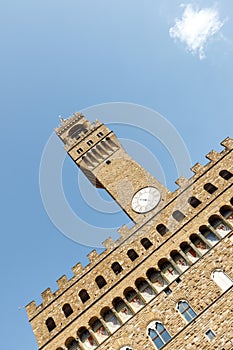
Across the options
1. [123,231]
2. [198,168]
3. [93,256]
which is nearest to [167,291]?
[123,231]

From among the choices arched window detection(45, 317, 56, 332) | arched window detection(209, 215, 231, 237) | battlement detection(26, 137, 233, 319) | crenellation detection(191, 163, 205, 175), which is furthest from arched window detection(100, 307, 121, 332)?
crenellation detection(191, 163, 205, 175)

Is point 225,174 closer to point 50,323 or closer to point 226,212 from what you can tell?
point 226,212

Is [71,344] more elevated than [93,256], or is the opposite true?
[93,256]

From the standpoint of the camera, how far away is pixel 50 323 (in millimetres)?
18750

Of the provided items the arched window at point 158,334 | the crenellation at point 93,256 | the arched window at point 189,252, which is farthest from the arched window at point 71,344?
the arched window at point 189,252


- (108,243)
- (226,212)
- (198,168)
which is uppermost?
(198,168)

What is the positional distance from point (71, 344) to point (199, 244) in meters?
7.86

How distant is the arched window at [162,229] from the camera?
19.6 meters

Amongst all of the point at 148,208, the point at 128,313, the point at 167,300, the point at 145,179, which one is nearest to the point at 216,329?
the point at 167,300

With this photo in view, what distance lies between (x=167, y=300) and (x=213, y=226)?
4.44 meters

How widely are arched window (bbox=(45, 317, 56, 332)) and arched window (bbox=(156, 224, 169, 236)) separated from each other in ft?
23.4

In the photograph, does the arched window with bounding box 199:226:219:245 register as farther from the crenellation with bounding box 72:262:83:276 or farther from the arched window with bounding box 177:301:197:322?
the crenellation with bounding box 72:262:83:276

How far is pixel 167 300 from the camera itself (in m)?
16.9

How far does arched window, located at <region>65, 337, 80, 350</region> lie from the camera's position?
17.5m
